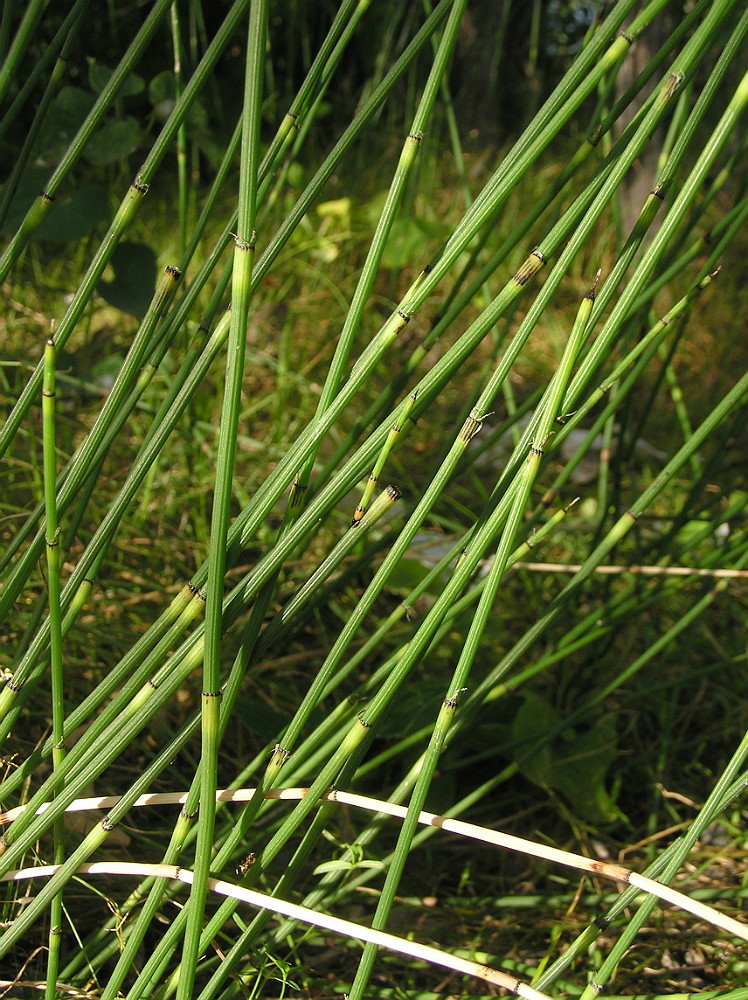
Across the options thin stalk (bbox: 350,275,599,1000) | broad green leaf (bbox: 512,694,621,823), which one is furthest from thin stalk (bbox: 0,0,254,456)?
broad green leaf (bbox: 512,694,621,823)

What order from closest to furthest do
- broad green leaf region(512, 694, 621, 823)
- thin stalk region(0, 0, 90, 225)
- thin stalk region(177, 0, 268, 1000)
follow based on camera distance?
thin stalk region(177, 0, 268, 1000) < thin stalk region(0, 0, 90, 225) < broad green leaf region(512, 694, 621, 823)

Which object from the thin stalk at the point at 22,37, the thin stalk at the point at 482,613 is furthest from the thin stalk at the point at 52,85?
the thin stalk at the point at 482,613

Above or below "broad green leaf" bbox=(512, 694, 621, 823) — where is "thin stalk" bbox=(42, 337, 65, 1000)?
above

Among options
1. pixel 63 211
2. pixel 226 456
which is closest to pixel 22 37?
pixel 226 456

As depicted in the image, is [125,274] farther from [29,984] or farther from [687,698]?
[687,698]

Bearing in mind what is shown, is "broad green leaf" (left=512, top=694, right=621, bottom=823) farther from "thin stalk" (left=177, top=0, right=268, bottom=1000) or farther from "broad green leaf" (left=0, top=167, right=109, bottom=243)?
"broad green leaf" (left=0, top=167, right=109, bottom=243)

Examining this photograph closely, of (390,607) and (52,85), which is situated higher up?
(52,85)

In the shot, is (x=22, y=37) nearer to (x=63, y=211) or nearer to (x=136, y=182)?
(x=136, y=182)

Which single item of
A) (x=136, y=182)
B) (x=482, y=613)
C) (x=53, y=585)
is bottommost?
(x=53, y=585)
